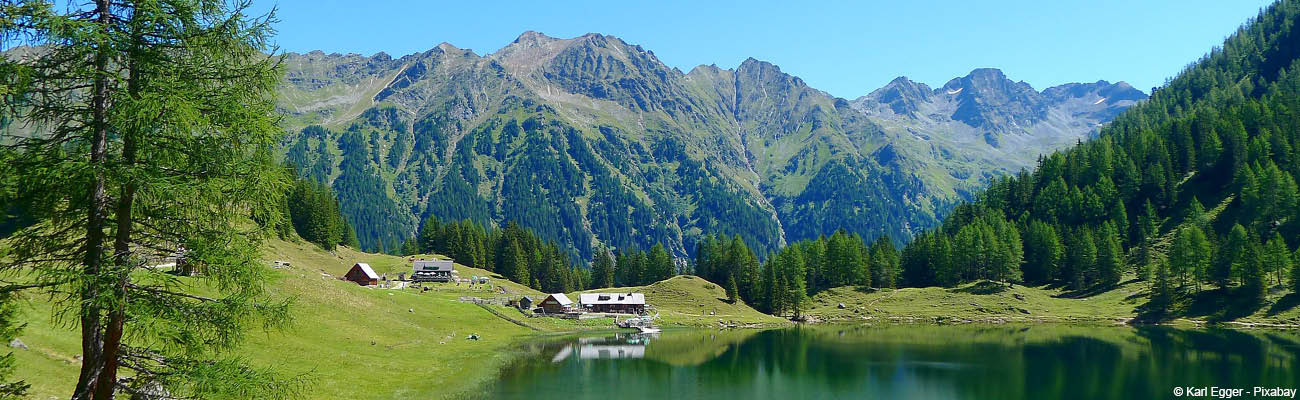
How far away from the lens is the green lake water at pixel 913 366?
59.8 meters

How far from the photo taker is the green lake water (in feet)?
196

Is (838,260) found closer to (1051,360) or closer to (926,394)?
(1051,360)

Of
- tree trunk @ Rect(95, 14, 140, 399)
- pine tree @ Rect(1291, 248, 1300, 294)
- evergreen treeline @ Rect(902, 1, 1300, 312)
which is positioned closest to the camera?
tree trunk @ Rect(95, 14, 140, 399)

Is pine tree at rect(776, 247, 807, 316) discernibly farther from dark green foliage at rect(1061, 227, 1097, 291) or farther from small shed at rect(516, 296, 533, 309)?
small shed at rect(516, 296, 533, 309)

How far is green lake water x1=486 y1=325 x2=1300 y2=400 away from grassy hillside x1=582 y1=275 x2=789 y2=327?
1358 inches

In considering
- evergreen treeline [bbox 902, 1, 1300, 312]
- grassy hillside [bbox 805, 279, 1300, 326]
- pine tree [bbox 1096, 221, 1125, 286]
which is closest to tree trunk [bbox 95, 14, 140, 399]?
grassy hillside [bbox 805, 279, 1300, 326]

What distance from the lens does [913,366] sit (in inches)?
3076

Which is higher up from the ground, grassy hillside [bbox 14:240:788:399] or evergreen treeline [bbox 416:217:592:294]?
evergreen treeline [bbox 416:217:592:294]

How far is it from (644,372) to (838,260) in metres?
115

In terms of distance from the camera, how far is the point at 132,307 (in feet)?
46.7

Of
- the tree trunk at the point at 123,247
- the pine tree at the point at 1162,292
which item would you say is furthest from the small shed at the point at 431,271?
the pine tree at the point at 1162,292

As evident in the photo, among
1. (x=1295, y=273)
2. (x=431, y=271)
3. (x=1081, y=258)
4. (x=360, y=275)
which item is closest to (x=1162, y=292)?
(x=1295, y=273)

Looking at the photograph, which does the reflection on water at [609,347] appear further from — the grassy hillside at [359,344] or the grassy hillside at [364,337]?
the grassy hillside at [359,344]

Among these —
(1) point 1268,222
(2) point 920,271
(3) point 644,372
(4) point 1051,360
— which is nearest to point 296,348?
(3) point 644,372
